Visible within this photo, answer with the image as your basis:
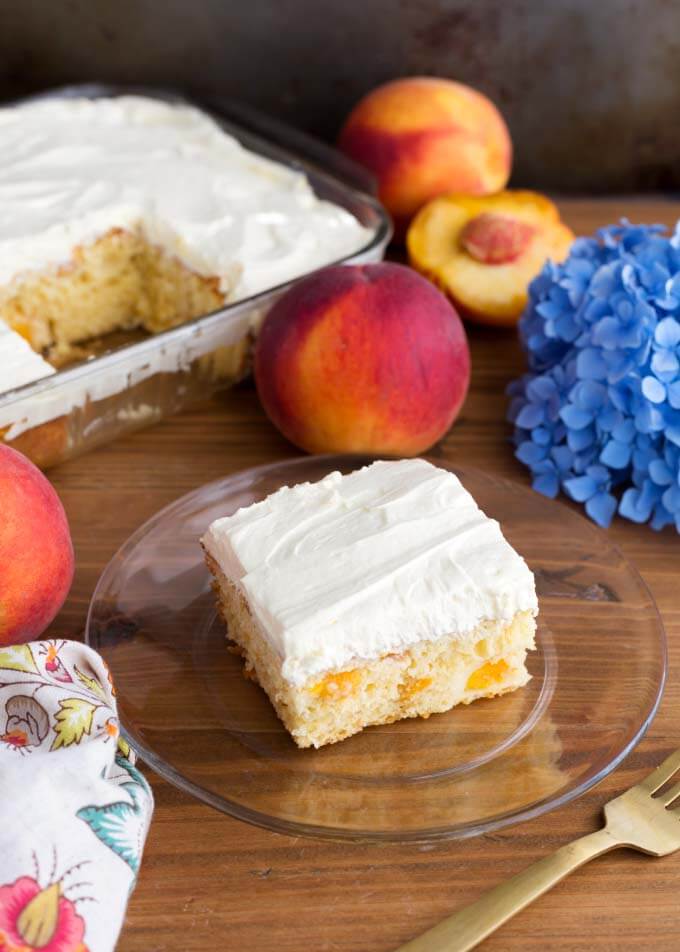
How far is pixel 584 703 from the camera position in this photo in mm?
1123

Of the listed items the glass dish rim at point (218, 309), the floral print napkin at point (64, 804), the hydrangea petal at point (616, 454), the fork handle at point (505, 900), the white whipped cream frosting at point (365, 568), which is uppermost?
the glass dish rim at point (218, 309)

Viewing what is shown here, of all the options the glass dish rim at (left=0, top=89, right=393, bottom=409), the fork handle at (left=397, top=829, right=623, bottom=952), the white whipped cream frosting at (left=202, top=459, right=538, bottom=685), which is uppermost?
the glass dish rim at (left=0, top=89, right=393, bottom=409)

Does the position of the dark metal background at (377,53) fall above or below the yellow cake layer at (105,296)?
above

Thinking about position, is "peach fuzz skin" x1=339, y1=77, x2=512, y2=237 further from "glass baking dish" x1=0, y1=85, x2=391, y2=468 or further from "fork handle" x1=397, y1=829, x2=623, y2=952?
"fork handle" x1=397, y1=829, x2=623, y2=952

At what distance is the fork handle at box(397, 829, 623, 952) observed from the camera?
91 centimetres

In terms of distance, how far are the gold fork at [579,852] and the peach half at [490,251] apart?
791mm

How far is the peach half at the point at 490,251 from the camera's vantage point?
1671 mm

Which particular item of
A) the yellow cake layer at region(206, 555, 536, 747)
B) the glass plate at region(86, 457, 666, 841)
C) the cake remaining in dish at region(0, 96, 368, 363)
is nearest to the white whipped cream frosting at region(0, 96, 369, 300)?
the cake remaining in dish at region(0, 96, 368, 363)

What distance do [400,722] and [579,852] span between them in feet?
0.70

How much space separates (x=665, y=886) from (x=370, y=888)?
0.82ft

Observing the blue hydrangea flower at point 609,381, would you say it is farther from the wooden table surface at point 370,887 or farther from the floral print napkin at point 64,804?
the floral print napkin at point 64,804

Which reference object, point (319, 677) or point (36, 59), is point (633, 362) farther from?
point (36, 59)

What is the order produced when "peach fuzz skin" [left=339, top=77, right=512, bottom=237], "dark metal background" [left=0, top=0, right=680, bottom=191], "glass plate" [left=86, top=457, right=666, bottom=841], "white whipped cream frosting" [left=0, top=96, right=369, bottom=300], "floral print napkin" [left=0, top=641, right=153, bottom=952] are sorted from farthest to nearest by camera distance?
"dark metal background" [left=0, top=0, right=680, bottom=191] → "peach fuzz skin" [left=339, top=77, right=512, bottom=237] → "white whipped cream frosting" [left=0, top=96, right=369, bottom=300] → "glass plate" [left=86, top=457, right=666, bottom=841] → "floral print napkin" [left=0, top=641, right=153, bottom=952]

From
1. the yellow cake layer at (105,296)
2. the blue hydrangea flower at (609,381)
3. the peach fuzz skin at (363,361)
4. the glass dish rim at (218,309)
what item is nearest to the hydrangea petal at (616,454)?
the blue hydrangea flower at (609,381)
